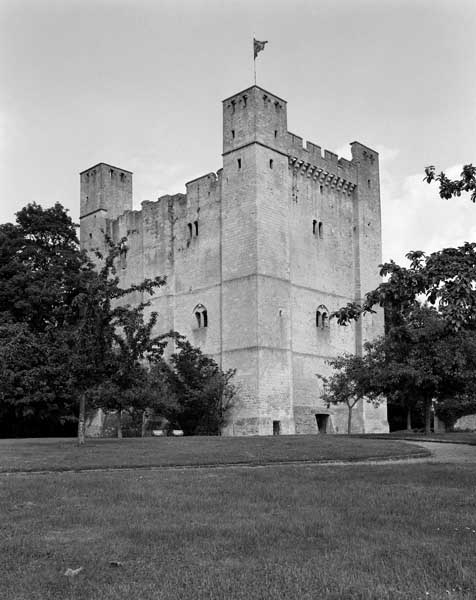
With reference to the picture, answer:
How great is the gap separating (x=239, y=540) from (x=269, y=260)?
34.6 m

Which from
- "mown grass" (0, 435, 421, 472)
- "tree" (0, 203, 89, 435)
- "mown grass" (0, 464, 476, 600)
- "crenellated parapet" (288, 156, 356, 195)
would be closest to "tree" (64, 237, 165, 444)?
"mown grass" (0, 435, 421, 472)

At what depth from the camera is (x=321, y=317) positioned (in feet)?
147

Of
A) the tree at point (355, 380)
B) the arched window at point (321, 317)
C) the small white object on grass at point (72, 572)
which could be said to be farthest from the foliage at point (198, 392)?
the small white object on grass at point (72, 572)

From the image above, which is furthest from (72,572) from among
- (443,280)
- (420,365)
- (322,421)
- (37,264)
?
(37,264)

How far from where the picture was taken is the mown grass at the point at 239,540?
227 inches

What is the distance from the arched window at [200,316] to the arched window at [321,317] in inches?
268

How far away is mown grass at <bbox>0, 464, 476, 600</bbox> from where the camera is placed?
18.9 ft

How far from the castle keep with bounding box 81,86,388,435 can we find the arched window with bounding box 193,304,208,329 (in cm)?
13

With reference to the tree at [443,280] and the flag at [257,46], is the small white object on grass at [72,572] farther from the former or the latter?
the flag at [257,46]

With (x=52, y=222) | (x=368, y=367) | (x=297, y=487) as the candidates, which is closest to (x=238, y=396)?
(x=368, y=367)

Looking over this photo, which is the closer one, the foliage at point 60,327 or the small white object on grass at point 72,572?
A: the small white object on grass at point 72,572

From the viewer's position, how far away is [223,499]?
9.99 meters

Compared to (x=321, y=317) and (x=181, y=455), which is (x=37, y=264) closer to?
(x=321, y=317)

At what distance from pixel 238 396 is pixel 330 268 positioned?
1093cm
